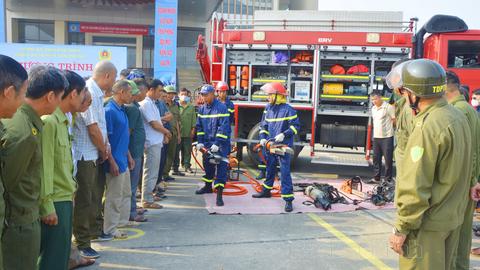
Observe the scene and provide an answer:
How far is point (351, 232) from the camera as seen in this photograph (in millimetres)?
5449

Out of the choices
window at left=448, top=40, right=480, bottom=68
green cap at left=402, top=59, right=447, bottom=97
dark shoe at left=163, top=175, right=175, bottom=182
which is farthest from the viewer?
window at left=448, top=40, right=480, bottom=68

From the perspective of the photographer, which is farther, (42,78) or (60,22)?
(60,22)

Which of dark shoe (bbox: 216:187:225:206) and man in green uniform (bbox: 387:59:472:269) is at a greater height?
man in green uniform (bbox: 387:59:472:269)

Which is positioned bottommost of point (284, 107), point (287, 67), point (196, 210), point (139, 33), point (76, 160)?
point (196, 210)

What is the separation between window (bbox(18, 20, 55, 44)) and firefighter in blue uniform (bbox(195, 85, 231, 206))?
969 inches

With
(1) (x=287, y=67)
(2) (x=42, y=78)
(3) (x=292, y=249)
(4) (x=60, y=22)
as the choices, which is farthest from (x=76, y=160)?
(4) (x=60, y=22)

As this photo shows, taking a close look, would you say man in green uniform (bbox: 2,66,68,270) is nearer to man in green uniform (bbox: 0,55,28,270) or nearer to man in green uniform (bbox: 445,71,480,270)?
man in green uniform (bbox: 0,55,28,270)

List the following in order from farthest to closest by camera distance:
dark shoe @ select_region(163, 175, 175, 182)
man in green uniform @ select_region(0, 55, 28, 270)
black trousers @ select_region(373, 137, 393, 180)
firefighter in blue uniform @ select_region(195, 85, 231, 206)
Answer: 1. black trousers @ select_region(373, 137, 393, 180)
2. dark shoe @ select_region(163, 175, 175, 182)
3. firefighter in blue uniform @ select_region(195, 85, 231, 206)
4. man in green uniform @ select_region(0, 55, 28, 270)

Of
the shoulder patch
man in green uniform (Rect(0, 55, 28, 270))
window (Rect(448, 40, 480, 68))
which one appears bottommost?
the shoulder patch

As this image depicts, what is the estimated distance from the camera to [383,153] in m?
8.62

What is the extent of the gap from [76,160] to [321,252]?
2701mm

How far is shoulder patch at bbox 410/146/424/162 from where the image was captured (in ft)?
7.92

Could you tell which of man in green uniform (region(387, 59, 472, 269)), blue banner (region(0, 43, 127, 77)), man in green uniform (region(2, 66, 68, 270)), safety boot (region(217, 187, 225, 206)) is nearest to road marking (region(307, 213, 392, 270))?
safety boot (region(217, 187, 225, 206))

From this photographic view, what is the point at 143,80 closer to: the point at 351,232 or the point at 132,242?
the point at 132,242
